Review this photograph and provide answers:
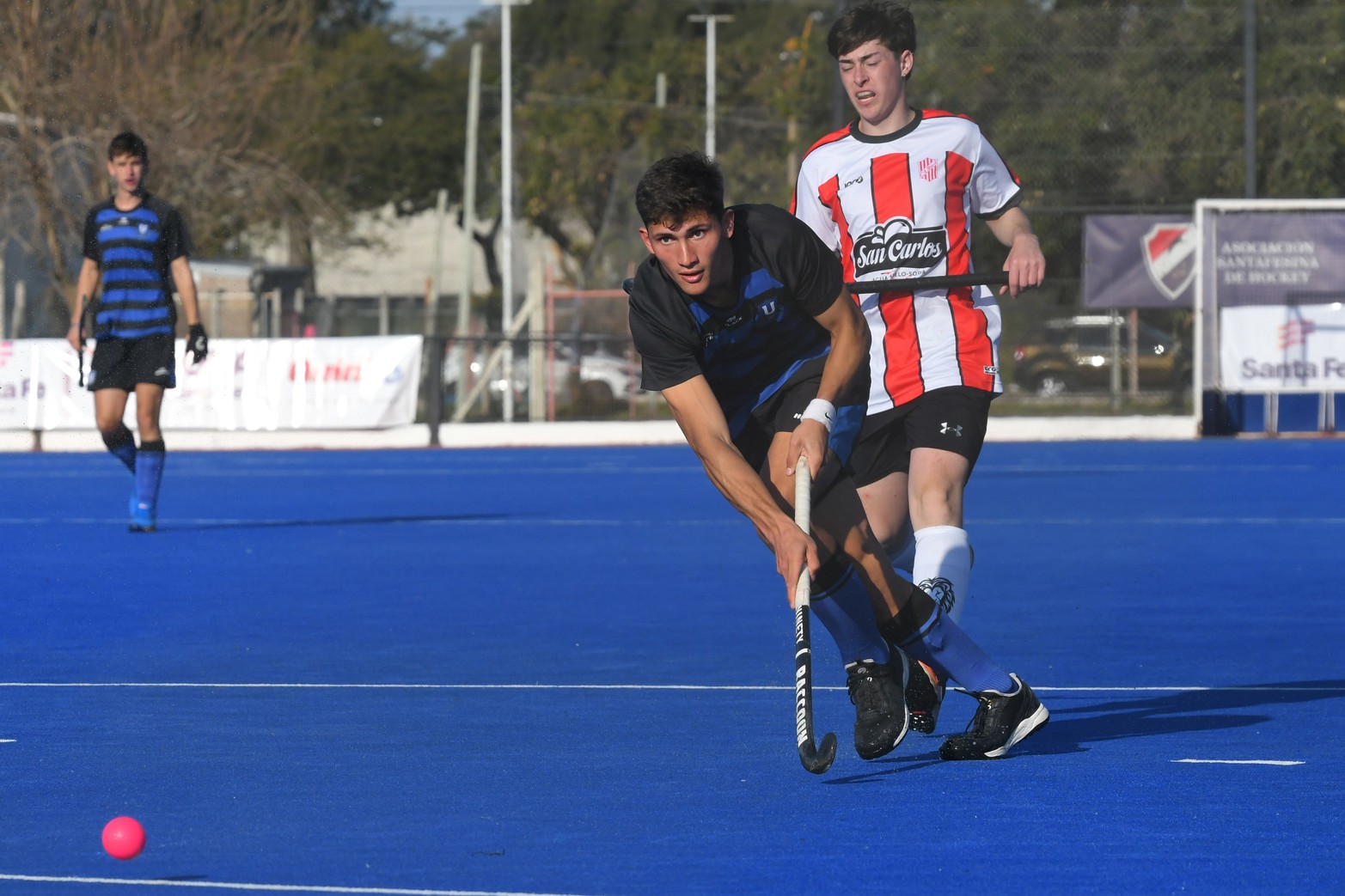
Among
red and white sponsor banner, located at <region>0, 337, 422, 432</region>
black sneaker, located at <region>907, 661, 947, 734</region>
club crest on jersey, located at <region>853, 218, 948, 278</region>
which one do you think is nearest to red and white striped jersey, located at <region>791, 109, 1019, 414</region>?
club crest on jersey, located at <region>853, 218, 948, 278</region>

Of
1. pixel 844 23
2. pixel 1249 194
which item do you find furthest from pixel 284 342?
pixel 844 23

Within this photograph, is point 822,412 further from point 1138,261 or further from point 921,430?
point 1138,261

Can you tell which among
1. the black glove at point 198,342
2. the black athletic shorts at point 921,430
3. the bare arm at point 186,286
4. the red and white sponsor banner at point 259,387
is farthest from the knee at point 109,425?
the red and white sponsor banner at point 259,387

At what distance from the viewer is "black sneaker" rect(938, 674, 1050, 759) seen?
5.36 metres

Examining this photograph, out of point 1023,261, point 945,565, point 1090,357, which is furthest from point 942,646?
point 1090,357

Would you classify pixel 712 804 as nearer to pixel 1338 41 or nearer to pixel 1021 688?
pixel 1021 688

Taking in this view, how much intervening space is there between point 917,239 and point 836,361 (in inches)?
48.9

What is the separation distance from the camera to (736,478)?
5.00 metres

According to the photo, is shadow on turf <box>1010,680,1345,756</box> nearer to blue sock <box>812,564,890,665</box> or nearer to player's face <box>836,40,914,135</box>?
blue sock <box>812,564,890,665</box>

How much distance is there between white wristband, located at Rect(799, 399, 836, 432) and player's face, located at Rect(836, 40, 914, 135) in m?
1.43

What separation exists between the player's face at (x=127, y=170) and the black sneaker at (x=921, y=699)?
6.74 m

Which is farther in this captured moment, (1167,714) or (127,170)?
(127,170)

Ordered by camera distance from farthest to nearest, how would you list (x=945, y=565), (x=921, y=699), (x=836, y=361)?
(x=945, y=565), (x=921, y=699), (x=836, y=361)

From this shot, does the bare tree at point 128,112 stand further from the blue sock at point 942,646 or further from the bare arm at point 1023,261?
the blue sock at point 942,646
